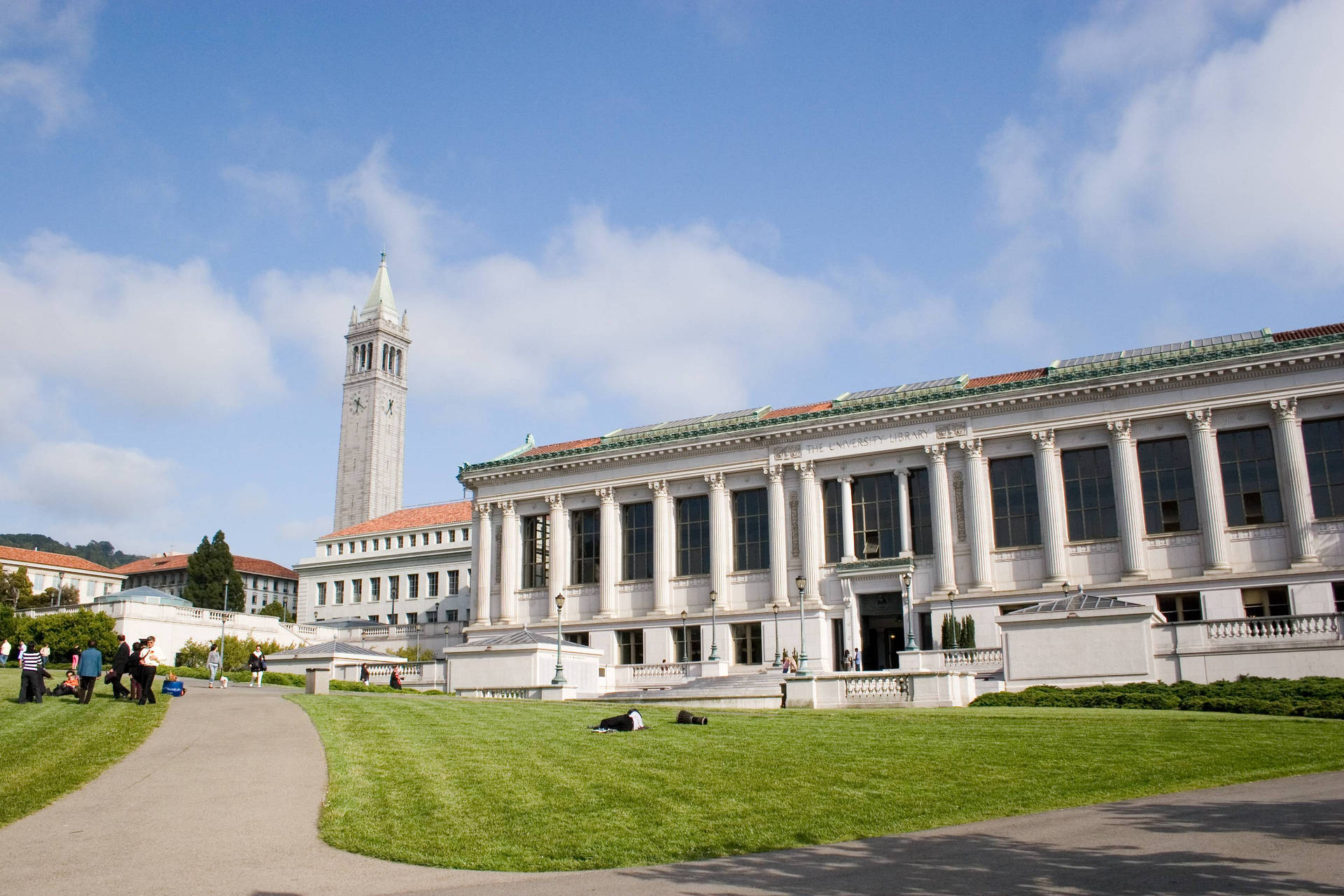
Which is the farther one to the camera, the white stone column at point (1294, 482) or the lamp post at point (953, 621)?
the lamp post at point (953, 621)

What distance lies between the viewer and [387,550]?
11281 cm

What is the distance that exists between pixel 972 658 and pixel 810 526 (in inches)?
558

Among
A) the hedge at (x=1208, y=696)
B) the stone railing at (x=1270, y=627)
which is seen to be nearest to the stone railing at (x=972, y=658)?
the stone railing at (x=1270, y=627)

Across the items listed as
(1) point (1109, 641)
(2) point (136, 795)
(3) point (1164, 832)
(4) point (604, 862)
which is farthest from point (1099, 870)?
(1) point (1109, 641)

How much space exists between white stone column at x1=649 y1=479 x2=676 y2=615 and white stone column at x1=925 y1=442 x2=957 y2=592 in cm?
1601

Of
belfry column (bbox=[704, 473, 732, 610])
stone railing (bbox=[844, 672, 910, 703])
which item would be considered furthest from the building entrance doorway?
stone railing (bbox=[844, 672, 910, 703])

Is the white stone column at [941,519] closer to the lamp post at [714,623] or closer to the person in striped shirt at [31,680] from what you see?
the lamp post at [714,623]

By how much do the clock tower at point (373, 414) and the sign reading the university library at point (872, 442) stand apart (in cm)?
10337

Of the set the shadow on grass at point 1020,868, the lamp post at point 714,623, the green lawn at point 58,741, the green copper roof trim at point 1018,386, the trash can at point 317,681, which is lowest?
the shadow on grass at point 1020,868

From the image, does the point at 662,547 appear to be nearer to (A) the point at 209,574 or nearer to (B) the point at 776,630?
(B) the point at 776,630

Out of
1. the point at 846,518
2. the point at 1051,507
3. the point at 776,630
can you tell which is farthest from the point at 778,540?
the point at 1051,507

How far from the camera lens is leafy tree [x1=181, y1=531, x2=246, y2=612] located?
341 ft

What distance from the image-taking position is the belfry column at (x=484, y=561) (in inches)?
2790

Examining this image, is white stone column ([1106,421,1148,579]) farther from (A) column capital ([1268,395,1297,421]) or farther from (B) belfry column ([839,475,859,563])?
(B) belfry column ([839,475,859,563])
